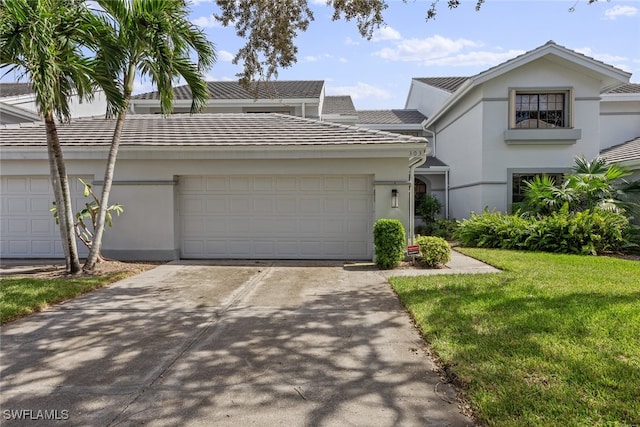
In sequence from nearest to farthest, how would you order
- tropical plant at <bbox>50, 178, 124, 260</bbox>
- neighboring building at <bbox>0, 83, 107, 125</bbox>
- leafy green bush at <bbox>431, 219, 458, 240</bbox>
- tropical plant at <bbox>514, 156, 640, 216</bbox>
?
tropical plant at <bbox>50, 178, 124, 260</bbox> < tropical plant at <bbox>514, 156, 640, 216</bbox> < leafy green bush at <bbox>431, 219, 458, 240</bbox> < neighboring building at <bbox>0, 83, 107, 125</bbox>

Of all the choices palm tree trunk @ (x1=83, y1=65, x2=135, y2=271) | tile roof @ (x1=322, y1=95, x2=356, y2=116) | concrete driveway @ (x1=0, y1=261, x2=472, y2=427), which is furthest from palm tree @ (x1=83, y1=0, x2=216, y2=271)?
tile roof @ (x1=322, y1=95, x2=356, y2=116)

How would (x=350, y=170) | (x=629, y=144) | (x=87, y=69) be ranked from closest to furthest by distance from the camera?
(x=87, y=69) → (x=350, y=170) → (x=629, y=144)

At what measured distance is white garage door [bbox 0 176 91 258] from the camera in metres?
10.6

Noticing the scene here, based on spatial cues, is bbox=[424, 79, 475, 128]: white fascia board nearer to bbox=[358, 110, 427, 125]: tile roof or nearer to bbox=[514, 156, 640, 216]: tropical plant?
bbox=[358, 110, 427, 125]: tile roof

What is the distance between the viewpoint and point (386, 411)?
319cm

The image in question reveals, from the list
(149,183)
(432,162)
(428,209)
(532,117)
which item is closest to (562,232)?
(532,117)

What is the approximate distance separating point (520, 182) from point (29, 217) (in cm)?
1564

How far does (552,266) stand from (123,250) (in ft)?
34.2

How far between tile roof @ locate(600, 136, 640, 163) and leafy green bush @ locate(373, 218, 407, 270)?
9437mm

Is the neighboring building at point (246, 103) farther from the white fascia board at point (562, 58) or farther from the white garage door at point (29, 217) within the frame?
the white garage door at point (29, 217)

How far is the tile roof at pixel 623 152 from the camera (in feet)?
45.4

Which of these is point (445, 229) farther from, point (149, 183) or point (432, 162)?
point (149, 183)

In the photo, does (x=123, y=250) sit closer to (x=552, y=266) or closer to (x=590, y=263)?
(x=552, y=266)

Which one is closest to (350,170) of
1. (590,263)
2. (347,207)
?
(347,207)
